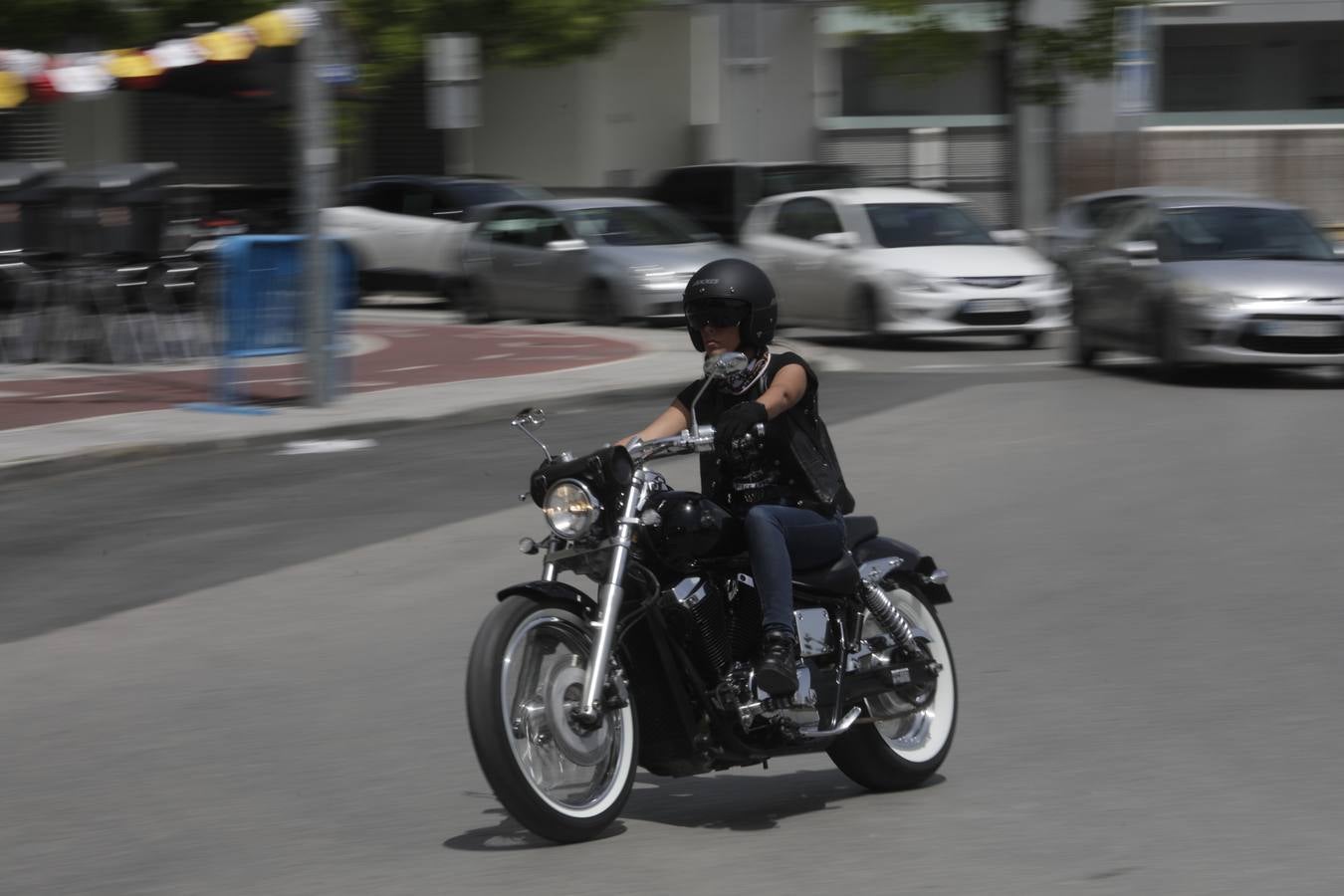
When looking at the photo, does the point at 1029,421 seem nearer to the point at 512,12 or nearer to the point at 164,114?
the point at 512,12

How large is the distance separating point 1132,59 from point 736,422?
2455cm

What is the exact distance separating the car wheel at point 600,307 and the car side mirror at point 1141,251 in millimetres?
6743

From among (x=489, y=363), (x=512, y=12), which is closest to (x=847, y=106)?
(x=512, y=12)

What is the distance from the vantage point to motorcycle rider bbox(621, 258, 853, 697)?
5.28 m

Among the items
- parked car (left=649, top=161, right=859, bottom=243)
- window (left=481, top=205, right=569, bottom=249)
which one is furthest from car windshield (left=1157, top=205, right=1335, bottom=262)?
parked car (left=649, top=161, right=859, bottom=243)

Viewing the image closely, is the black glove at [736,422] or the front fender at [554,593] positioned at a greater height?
the black glove at [736,422]

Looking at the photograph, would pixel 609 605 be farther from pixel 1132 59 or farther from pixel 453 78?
pixel 1132 59

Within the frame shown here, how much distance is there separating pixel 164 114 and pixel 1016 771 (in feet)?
120

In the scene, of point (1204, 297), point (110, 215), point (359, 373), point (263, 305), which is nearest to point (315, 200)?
point (263, 305)

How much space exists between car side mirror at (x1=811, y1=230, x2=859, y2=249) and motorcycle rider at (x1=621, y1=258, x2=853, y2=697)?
16.2m

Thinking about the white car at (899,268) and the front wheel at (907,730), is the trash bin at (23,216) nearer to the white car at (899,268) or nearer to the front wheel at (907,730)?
the white car at (899,268)

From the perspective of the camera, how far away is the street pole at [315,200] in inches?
618

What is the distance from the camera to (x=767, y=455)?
17.9ft

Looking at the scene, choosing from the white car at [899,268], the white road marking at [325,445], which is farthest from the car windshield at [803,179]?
the white road marking at [325,445]
